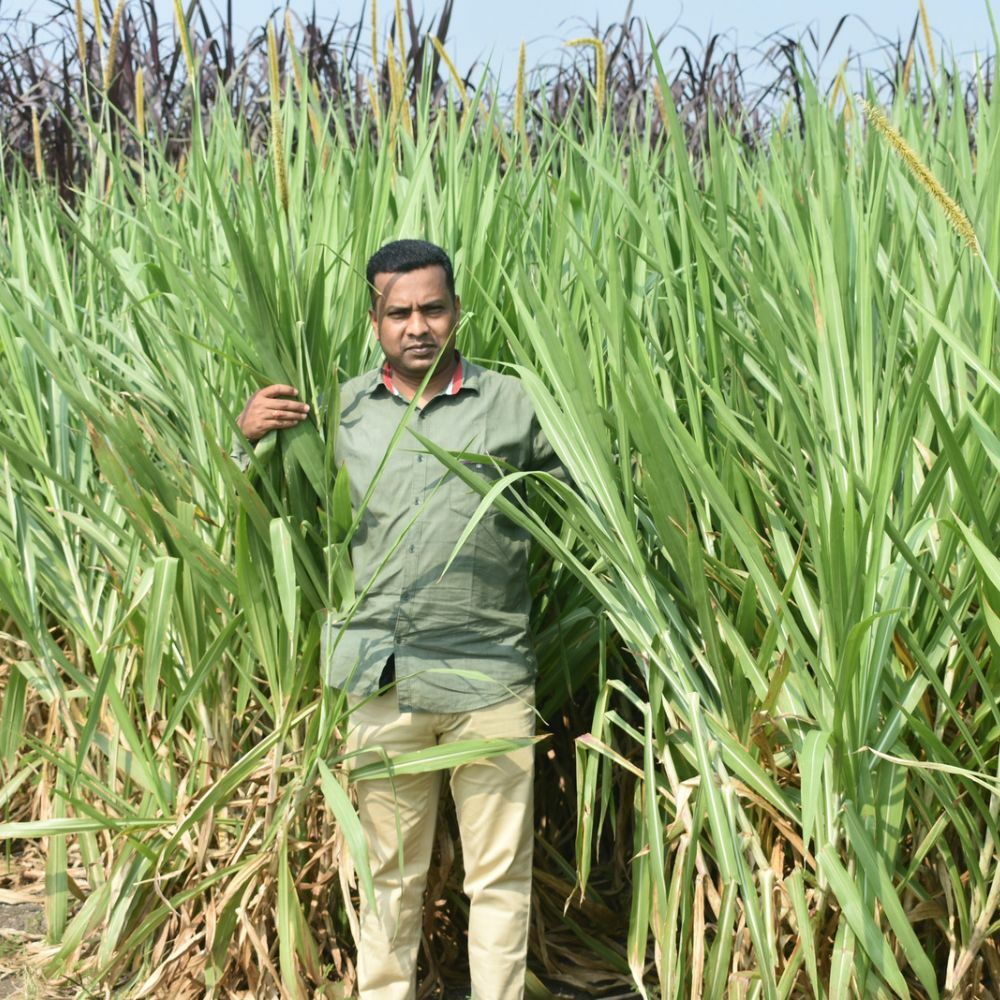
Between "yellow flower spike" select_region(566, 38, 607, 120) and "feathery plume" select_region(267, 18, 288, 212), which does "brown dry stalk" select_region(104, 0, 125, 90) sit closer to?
"feathery plume" select_region(267, 18, 288, 212)

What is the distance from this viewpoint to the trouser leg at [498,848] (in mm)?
2029

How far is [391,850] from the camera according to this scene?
205 centimetres

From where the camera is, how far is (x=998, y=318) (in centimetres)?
182

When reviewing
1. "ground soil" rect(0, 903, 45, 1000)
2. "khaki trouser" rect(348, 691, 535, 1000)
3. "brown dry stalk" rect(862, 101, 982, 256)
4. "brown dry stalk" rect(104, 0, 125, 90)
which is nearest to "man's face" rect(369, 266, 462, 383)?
"khaki trouser" rect(348, 691, 535, 1000)

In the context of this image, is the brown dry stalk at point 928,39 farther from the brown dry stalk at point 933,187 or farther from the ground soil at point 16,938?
the ground soil at point 16,938

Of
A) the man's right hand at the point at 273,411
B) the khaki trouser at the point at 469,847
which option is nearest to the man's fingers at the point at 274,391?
the man's right hand at the point at 273,411

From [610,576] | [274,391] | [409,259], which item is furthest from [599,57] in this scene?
[610,576]

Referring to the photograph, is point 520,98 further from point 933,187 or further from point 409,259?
point 933,187

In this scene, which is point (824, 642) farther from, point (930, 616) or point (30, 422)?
point (30, 422)

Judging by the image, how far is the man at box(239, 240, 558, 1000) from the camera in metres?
2.01

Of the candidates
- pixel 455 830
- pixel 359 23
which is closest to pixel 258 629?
pixel 455 830

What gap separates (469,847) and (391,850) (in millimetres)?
125

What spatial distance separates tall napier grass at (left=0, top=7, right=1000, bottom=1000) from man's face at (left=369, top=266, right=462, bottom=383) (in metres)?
0.11

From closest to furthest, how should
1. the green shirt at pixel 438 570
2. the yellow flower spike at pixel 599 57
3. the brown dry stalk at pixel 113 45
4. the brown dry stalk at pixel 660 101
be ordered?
the brown dry stalk at pixel 660 101 → the green shirt at pixel 438 570 → the yellow flower spike at pixel 599 57 → the brown dry stalk at pixel 113 45
